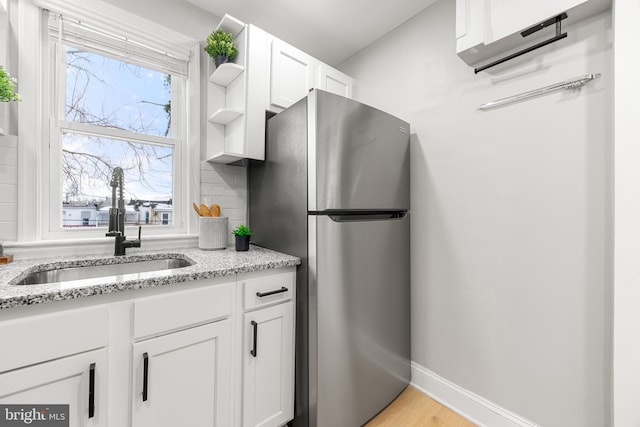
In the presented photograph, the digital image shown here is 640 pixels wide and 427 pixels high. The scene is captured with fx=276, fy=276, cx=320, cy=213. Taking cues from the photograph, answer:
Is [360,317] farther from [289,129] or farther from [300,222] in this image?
[289,129]

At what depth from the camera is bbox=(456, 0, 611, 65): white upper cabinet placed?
3.96 ft

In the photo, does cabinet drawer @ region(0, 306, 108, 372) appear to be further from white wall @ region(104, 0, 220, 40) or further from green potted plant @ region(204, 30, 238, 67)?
white wall @ region(104, 0, 220, 40)

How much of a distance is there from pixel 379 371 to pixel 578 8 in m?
2.02

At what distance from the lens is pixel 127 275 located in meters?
1.09

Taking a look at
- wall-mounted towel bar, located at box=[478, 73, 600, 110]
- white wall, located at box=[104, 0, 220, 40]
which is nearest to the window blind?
white wall, located at box=[104, 0, 220, 40]

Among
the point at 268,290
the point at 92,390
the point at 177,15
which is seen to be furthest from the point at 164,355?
the point at 177,15

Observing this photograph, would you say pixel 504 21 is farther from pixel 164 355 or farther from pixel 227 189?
pixel 164 355

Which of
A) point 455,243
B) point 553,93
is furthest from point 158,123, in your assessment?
point 553,93

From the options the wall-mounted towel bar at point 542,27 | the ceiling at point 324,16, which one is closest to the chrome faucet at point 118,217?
the ceiling at point 324,16

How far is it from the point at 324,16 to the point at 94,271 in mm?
2180

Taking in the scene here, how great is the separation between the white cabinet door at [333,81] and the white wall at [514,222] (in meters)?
0.44

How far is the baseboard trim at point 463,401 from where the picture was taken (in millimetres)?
1475

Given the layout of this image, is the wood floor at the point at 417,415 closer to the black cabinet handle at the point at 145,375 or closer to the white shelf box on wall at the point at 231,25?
the black cabinet handle at the point at 145,375

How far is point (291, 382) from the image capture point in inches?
57.4
